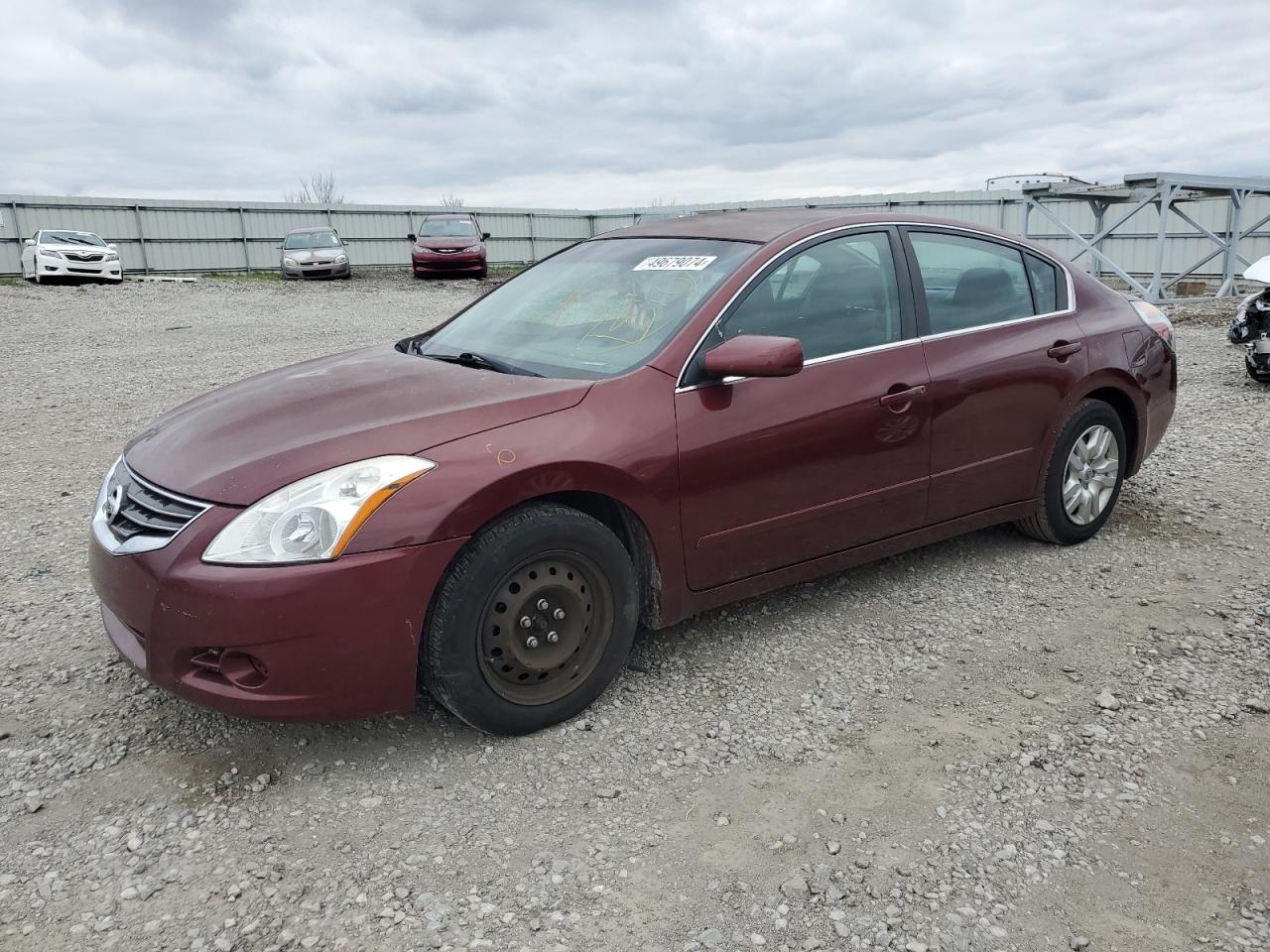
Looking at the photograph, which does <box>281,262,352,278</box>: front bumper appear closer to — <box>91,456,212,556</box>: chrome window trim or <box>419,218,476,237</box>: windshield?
<box>419,218,476,237</box>: windshield

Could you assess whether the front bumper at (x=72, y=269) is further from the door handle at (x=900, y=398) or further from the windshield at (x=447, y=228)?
the door handle at (x=900, y=398)

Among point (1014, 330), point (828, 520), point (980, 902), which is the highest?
point (1014, 330)

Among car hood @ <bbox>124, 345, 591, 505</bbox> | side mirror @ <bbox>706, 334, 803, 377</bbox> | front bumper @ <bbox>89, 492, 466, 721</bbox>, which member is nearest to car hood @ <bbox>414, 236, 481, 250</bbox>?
car hood @ <bbox>124, 345, 591, 505</bbox>

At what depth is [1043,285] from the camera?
4500 millimetres

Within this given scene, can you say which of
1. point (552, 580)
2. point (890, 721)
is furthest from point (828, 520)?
point (552, 580)

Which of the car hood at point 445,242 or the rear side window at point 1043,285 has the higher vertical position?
the car hood at point 445,242

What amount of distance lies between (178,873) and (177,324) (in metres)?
14.9

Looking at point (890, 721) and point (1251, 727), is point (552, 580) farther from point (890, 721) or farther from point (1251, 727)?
point (1251, 727)

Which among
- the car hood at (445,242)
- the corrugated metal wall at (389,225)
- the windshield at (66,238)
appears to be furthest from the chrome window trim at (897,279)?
the windshield at (66,238)

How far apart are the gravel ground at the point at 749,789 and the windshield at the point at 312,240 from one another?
2183 cm

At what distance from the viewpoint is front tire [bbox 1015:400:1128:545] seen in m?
4.47

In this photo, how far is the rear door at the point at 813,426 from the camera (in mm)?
3305

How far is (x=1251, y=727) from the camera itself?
10.3 ft

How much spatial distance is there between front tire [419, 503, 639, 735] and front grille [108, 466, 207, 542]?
75 cm
